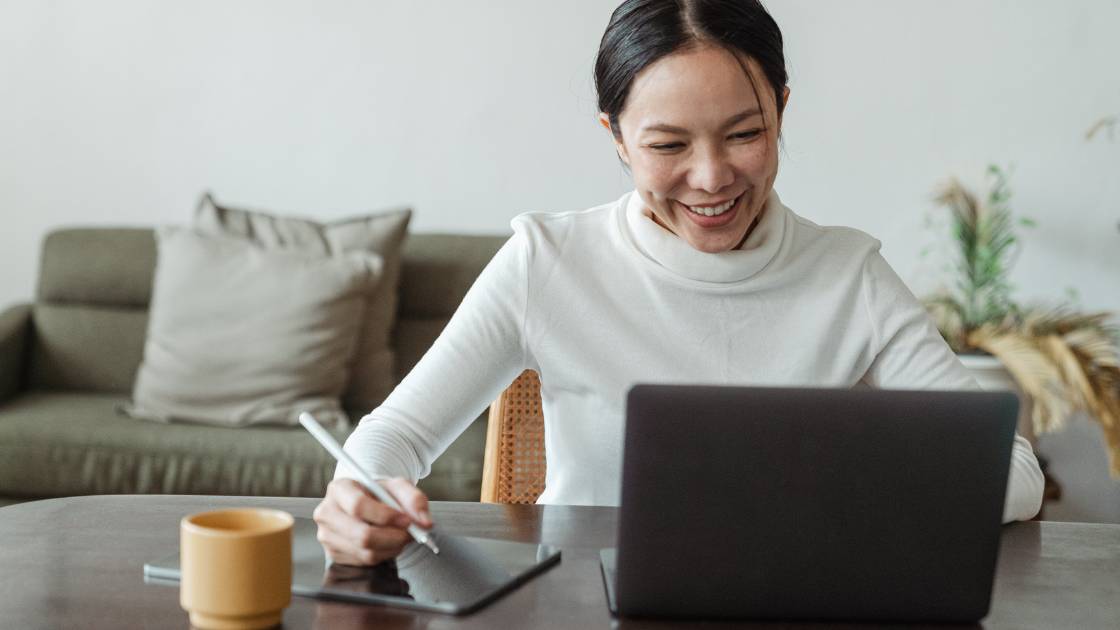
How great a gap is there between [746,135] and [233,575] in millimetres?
722

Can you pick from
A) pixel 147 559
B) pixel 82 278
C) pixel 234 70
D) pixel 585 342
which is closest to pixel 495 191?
pixel 234 70

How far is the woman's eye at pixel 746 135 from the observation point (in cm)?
122

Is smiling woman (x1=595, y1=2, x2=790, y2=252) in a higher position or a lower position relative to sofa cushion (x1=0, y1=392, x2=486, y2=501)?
higher

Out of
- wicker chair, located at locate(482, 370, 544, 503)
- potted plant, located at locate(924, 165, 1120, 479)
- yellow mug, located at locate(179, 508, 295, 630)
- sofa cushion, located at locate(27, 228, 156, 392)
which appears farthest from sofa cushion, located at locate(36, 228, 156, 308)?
yellow mug, located at locate(179, 508, 295, 630)

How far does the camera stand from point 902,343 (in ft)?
4.27

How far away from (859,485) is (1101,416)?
2162 mm

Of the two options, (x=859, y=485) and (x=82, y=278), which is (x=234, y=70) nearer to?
(x=82, y=278)

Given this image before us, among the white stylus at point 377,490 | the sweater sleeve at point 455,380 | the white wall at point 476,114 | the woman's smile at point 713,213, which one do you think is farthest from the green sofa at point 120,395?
the white stylus at point 377,490

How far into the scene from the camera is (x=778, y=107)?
1296 millimetres

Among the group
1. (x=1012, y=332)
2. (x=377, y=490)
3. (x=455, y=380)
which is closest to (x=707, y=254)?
(x=455, y=380)

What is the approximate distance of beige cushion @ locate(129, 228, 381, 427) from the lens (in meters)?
2.68

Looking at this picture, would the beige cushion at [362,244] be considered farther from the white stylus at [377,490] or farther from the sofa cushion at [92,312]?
the white stylus at [377,490]

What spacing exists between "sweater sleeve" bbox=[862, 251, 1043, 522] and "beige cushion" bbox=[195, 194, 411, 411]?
5.45 feet

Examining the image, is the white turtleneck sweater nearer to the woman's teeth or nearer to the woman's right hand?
the woman's teeth
